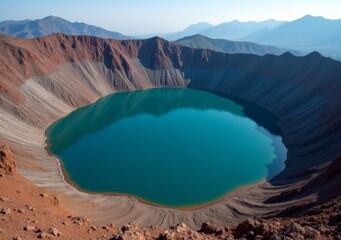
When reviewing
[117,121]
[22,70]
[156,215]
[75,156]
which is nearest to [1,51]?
[22,70]

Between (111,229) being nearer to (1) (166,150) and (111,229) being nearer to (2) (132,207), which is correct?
(2) (132,207)

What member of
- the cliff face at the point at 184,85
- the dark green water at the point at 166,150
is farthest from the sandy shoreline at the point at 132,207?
the dark green water at the point at 166,150

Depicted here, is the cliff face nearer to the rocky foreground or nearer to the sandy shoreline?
the sandy shoreline

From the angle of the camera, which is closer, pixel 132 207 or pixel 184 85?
pixel 132 207

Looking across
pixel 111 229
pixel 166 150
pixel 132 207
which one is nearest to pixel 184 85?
pixel 166 150

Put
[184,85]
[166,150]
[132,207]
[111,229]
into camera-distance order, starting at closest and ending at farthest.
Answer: [111,229], [132,207], [166,150], [184,85]

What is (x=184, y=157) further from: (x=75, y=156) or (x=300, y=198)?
(x=300, y=198)

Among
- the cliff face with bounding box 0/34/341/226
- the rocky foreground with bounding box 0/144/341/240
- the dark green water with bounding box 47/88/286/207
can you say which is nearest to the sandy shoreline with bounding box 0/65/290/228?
the cliff face with bounding box 0/34/341/226
